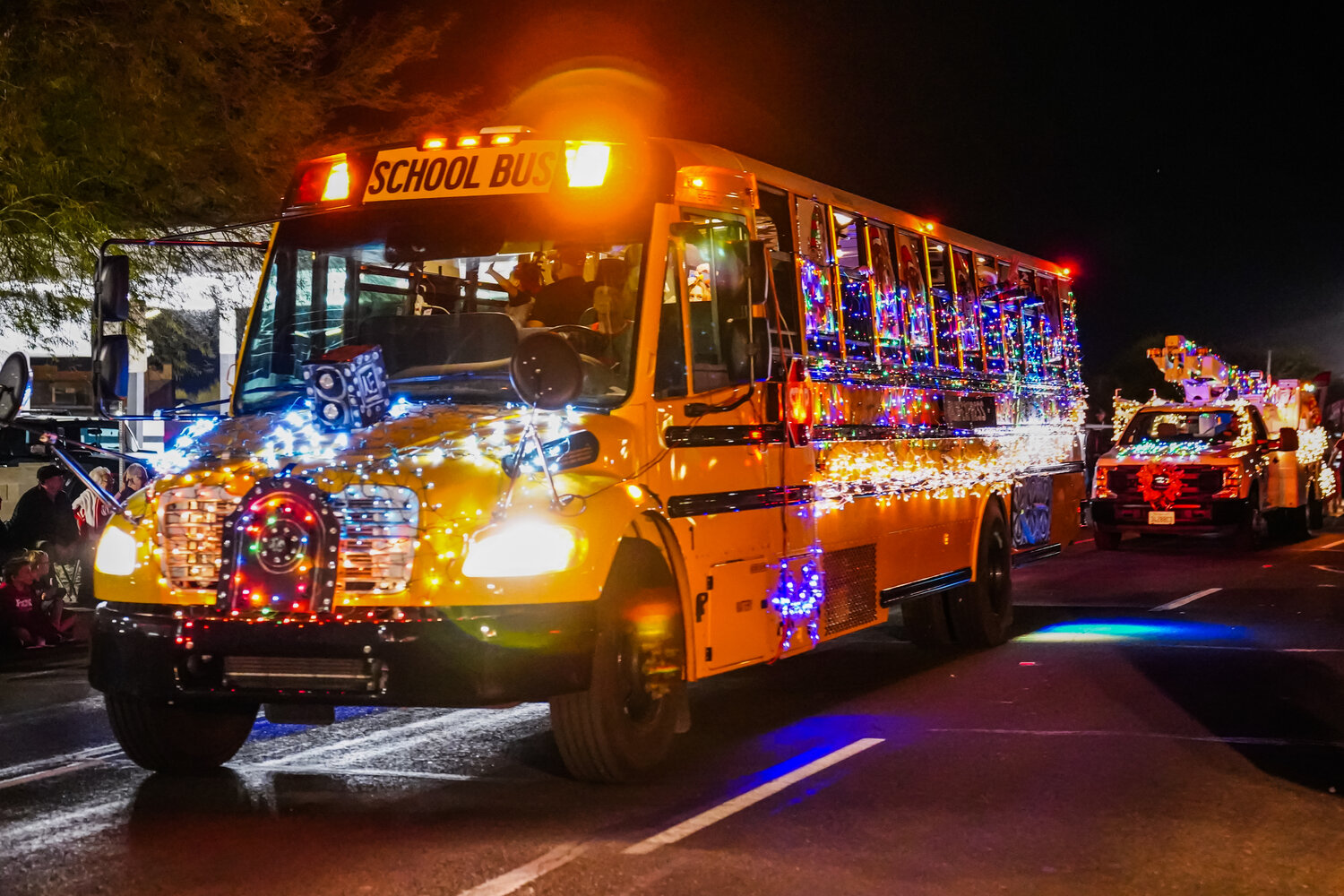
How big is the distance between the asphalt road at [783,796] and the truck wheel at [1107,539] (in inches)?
492

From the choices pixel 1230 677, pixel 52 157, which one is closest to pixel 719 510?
pixel 1230 677

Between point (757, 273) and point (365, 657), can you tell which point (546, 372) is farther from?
point (757, 273)

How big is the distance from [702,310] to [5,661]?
716 cm

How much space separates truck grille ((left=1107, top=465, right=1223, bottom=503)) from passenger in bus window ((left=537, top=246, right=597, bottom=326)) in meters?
16.4

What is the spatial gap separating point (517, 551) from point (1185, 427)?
744 inches

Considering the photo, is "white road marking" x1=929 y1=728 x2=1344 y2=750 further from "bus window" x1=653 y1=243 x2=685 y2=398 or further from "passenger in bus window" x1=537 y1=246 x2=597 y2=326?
"passenger in bus window" x1=537 y1=246 x2=597 y2=326

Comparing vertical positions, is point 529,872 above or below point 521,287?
below

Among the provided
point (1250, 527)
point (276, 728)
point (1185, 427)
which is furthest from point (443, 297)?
point (1185, 427)

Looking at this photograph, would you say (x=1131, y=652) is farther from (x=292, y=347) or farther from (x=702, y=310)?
(x=292, y=347)

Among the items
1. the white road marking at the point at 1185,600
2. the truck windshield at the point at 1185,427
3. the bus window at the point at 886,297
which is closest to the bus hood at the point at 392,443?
the bus window at the point at 886,297

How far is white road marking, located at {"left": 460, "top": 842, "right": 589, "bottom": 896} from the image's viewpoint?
213 inches

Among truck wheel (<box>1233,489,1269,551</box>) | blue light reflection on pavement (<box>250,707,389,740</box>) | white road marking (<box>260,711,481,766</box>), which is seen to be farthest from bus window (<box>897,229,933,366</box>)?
truck wheel (<box>1233,489,1269,551</box>)

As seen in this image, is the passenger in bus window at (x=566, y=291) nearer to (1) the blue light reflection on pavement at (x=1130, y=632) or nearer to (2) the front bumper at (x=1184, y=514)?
(1) the blue light reflection on pavement at (x=1130, y=632)

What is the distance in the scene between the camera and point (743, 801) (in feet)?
22.4
